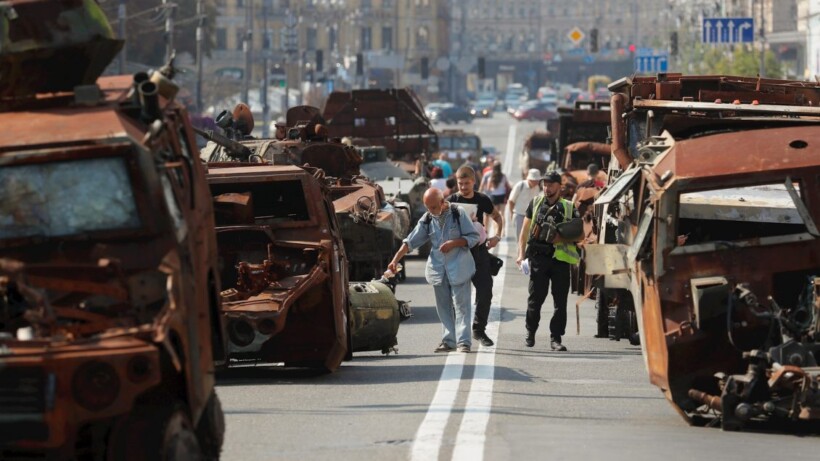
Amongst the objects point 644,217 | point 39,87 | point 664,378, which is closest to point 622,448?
point 664,378

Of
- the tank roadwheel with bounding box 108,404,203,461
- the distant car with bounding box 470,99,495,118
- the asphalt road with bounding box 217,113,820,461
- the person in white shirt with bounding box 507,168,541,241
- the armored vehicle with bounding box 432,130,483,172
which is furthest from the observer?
the distant car with bounding box 470,99,495,118

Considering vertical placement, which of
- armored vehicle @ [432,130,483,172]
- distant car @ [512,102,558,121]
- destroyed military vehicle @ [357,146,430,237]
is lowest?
distant car @ [512,102,558,121]

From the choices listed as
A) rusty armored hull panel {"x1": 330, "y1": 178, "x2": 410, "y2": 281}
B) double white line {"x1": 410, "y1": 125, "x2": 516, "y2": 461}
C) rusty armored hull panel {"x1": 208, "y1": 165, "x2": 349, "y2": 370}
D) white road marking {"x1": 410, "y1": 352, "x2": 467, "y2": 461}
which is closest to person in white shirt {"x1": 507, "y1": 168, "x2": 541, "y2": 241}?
rusty armored hull panel {"x1": 330, "y1": 178, "x2": 410, "y2": 281}

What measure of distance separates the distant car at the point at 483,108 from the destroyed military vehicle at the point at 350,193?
120257mm

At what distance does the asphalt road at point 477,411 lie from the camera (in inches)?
467

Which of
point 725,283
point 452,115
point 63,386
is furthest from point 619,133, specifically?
point 452,115

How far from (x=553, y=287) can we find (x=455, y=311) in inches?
46.8

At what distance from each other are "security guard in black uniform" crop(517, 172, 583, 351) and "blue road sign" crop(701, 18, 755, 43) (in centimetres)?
5176

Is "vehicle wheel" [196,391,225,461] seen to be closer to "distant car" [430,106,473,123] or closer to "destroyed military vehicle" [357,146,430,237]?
"destroyed military vehicle" [357,146,430,237]

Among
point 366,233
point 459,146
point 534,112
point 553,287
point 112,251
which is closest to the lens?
point 112,251

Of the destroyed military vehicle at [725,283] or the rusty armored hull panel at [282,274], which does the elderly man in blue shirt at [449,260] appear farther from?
the destroyed military vehicle at [725,283]

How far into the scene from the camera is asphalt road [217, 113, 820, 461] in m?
11.9

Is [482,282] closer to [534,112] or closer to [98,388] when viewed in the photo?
[98,388]

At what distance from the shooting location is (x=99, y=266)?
32.9 feet
